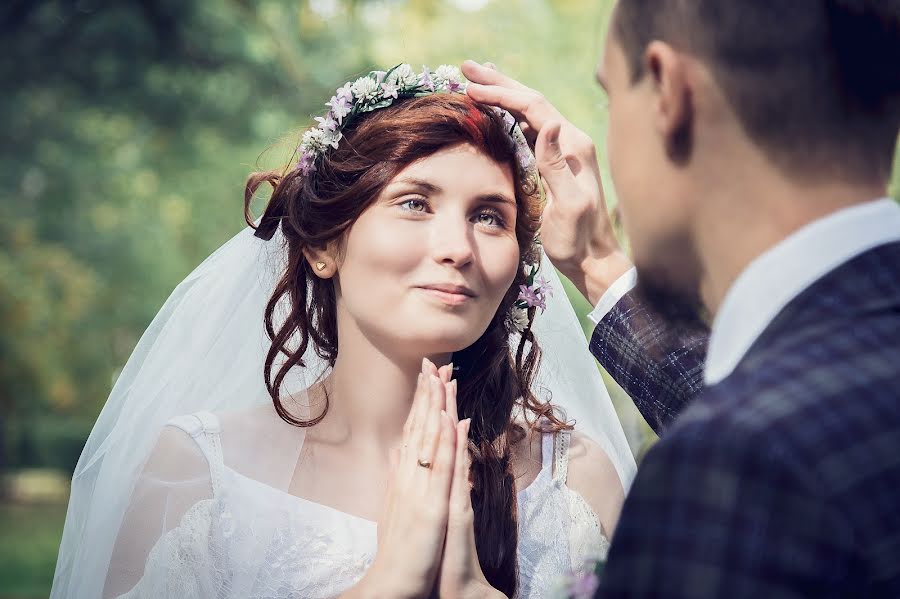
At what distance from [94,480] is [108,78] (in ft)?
26.5

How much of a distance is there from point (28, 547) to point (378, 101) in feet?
41.9

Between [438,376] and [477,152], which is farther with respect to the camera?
[477,152]

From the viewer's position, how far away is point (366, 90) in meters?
3.28

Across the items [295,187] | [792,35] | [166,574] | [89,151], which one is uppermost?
[89,151]

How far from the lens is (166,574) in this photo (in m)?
2.82

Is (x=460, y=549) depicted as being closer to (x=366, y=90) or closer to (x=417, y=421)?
(x=417, y=421)

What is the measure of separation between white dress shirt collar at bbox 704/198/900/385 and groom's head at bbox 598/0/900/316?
0.06 metres

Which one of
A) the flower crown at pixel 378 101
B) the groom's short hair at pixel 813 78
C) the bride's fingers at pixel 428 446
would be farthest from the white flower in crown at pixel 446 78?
the groom's short hair at pixel 813 78

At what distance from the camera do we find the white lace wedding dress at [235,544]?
2.87 meters

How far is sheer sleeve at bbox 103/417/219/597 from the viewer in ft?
9.31

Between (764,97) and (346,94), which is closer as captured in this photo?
(764,97)

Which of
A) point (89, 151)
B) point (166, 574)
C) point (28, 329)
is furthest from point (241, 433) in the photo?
point (28, 329)

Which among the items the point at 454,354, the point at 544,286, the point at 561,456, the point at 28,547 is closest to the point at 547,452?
the point at 561,456

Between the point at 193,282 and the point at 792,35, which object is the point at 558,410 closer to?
the point at 193,282
